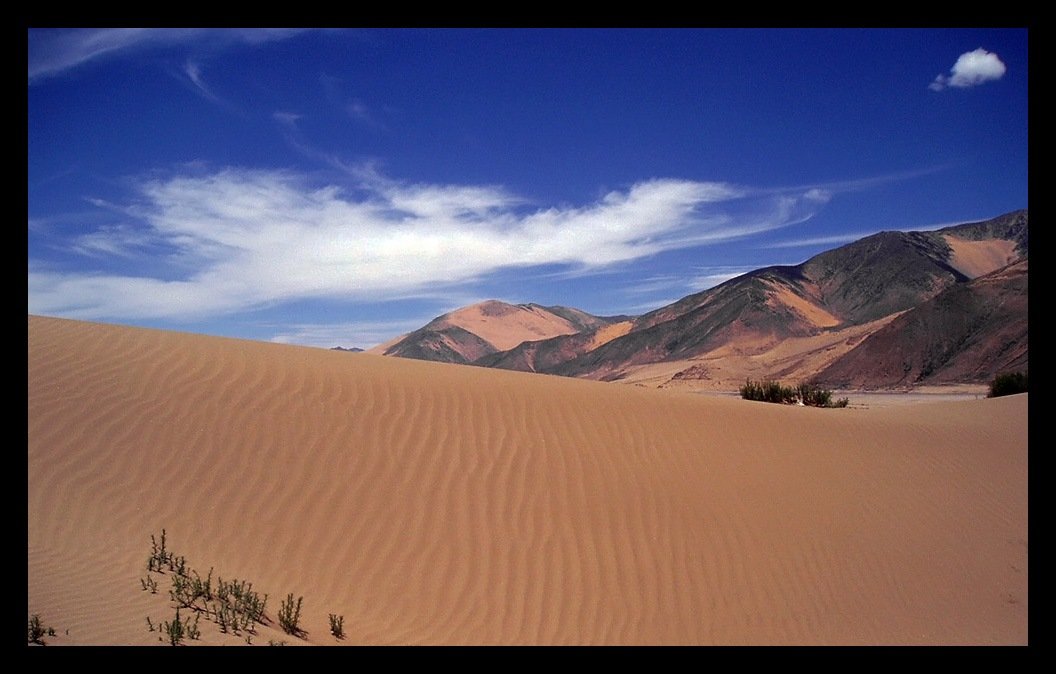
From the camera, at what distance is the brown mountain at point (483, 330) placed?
107 metres

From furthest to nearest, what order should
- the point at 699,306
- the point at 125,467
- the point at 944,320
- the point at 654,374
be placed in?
the point at 699,306
the point at 654,374
the point at 944,320
the point at 125,467

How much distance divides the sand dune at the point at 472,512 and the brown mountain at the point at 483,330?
87320 mm

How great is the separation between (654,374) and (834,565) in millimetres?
58635

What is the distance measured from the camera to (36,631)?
156 inches

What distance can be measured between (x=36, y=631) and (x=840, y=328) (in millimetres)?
71352

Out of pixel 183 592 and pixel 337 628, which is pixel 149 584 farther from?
pixel 337 628

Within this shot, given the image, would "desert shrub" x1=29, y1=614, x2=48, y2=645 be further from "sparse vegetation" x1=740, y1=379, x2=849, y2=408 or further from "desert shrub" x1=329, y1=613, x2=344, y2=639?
"sparse vegetation" x1=740, y1=379, x2=849, y2=408

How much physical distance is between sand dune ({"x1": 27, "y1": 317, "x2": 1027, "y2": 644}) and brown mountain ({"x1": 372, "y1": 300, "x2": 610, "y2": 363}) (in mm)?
87320
